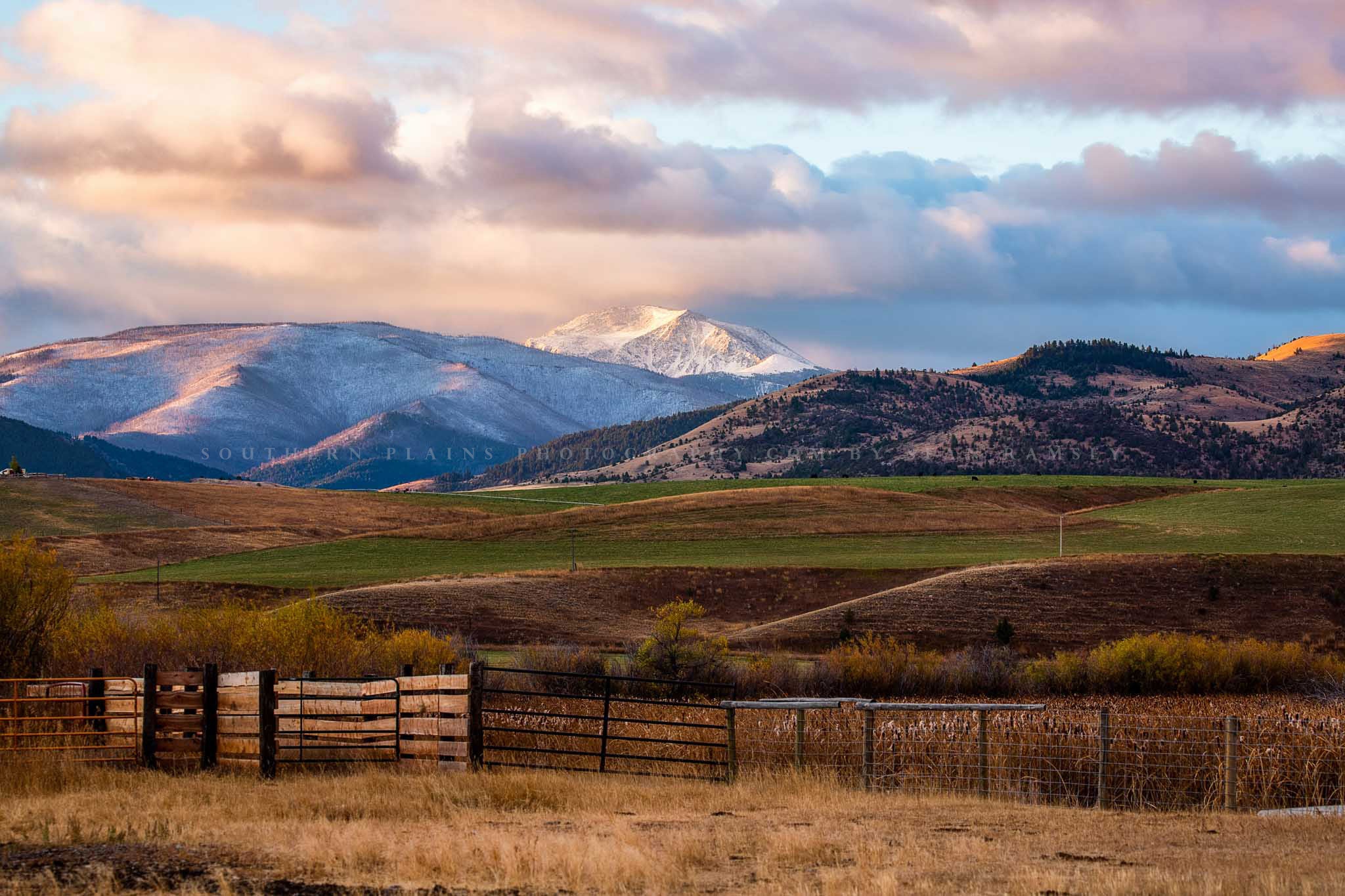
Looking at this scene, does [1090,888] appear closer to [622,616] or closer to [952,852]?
[952,852]

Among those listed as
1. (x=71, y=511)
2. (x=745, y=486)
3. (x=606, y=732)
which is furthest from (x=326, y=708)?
(x=745, y=486)

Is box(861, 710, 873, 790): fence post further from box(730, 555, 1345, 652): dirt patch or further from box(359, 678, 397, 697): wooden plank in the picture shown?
box(730, 555, 1345, 652): dirt patch

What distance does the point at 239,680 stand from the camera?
29047 mm

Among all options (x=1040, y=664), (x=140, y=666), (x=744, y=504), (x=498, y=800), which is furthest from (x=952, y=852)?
(x=744, y=504)

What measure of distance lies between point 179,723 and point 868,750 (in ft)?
43.7

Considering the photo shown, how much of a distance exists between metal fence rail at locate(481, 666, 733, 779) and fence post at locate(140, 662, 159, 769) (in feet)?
20.1

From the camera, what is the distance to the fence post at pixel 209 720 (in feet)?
91.4

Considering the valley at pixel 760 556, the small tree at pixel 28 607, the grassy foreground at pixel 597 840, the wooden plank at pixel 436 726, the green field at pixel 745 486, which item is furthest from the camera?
the green field at pixel 745 486

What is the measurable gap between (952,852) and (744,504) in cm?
12622

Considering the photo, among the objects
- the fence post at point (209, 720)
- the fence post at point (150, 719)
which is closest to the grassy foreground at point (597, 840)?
the fence post at point (209, 720)

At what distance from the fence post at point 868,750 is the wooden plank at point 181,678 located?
1277cm

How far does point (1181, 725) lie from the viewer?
46312mm

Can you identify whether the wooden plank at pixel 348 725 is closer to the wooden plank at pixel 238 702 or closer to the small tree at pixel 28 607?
the wooden plank at pixel 238 702

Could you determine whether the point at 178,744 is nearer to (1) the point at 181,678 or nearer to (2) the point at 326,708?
(1) the point at 181,678
